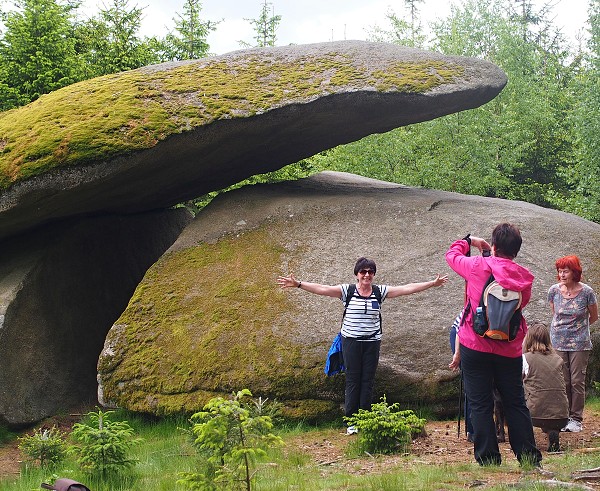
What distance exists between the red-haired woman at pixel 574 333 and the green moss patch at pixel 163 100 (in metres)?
3.60

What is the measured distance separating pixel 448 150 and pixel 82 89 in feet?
50.9

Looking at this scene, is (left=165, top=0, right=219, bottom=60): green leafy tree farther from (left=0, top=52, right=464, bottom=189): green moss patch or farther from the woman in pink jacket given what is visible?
the woman in pink jacket

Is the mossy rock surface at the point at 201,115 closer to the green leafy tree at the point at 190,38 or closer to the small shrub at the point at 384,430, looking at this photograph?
the small shrub at the point at 384,430

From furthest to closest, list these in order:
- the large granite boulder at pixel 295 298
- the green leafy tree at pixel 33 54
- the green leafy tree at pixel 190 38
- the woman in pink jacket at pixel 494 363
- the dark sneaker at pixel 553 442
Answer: the green leafy tree at pixel 190 38 < the green leafy tree at pixel 33 54 < the large granite boulder at pixel 295 298 < the dark sneaker at pixel 553 442 < the woman in pink jacket at pixel 494 363

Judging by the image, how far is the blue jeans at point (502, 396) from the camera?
5.43 m

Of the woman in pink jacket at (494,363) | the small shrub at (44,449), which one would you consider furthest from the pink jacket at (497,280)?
the small shrub at (44,449)

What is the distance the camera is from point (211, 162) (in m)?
10.4

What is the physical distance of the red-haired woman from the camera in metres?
7.29

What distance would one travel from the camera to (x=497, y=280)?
5250 mm

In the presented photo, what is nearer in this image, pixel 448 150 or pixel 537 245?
pixel 537 245

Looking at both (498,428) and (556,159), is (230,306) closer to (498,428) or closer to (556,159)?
(498,428)

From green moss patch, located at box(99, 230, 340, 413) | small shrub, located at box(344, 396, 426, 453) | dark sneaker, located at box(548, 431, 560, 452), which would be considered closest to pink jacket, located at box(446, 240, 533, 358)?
small shrub, located at box(344, 396, 426, 453)

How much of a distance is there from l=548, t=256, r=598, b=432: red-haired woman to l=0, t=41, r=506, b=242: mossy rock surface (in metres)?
3.51

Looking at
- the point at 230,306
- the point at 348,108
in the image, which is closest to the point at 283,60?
the point at 348,108
